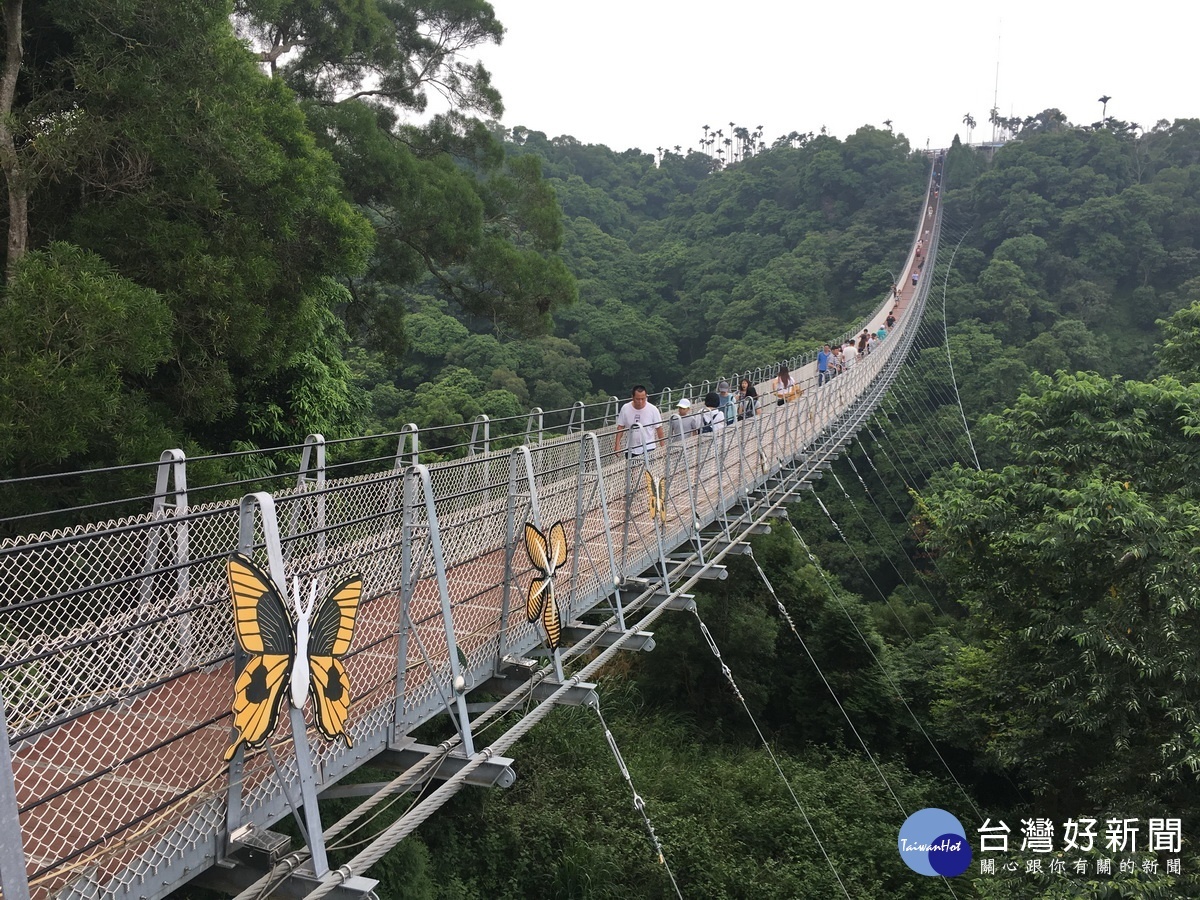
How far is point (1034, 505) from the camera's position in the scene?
6.72 metres

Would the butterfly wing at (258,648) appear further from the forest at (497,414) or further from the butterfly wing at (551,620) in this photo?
the forest at (497,414)

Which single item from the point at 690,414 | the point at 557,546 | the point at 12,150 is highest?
the point at 12,150

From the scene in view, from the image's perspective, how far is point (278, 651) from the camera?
67.4 inches

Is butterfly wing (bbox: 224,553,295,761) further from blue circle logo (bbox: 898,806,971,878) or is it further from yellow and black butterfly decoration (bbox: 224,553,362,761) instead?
blue circle logo (bbox: 898,806,971,878)

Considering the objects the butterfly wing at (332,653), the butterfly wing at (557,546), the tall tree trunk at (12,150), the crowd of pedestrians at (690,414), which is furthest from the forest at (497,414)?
the butterfly wing at (332,653)

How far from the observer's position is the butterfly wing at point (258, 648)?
1.63 meters

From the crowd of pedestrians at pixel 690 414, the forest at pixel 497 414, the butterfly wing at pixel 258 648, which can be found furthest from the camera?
the crowd of pedestrians at pixel 690 414

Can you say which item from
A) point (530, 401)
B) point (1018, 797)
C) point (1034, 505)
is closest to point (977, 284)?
point (530, 401)

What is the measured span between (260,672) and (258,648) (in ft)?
0.19

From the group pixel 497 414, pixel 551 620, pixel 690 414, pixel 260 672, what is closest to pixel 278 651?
pixel 260 672

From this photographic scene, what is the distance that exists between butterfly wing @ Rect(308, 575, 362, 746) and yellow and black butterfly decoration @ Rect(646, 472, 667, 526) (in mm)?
2464

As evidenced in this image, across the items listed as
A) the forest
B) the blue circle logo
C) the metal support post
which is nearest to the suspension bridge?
the metal support post

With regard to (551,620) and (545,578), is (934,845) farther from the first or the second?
(545,578)

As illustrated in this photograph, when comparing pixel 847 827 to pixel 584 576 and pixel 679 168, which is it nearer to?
pixel 584 576
